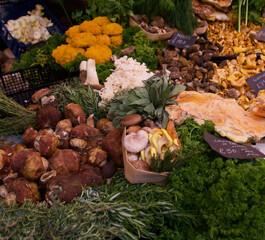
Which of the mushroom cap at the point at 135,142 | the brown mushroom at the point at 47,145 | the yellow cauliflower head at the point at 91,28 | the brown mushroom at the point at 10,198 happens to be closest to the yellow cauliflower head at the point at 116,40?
the yellow cauliflower head at the point at 91,28

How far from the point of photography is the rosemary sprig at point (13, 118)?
105 inches

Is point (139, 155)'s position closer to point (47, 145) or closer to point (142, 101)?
point (142, 101)

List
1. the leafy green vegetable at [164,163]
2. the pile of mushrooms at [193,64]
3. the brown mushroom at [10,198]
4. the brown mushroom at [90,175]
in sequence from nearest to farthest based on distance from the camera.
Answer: the leafy green vegetable at [164,163] → the brown mushroom at [10,198] → the brown mushroom at [90,175] → the pile of mushrooms at [193,64]

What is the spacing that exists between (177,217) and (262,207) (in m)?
0.56

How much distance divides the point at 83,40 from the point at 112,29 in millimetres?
478

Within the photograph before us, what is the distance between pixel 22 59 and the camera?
445 centimetres

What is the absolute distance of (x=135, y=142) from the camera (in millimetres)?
1869

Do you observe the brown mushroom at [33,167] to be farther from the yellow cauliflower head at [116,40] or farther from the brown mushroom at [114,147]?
the yellow cauliflower head at [116,40]

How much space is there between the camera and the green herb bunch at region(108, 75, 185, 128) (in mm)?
2186

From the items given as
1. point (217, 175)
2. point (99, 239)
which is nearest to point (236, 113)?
point (217, 175)

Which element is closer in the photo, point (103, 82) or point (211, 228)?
point (211, 228)

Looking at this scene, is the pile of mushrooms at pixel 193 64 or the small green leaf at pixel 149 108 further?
the pile of mushrooms at pixel 193 64

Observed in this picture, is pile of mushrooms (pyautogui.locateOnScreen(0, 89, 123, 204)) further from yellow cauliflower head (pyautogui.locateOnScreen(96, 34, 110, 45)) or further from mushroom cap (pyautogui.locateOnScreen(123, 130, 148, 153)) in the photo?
yellow cauliflower head (pyautogui.locateOnScreen(96, 34, 110, 45))

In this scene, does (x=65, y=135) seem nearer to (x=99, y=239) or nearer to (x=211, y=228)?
(x=99, y=239)
